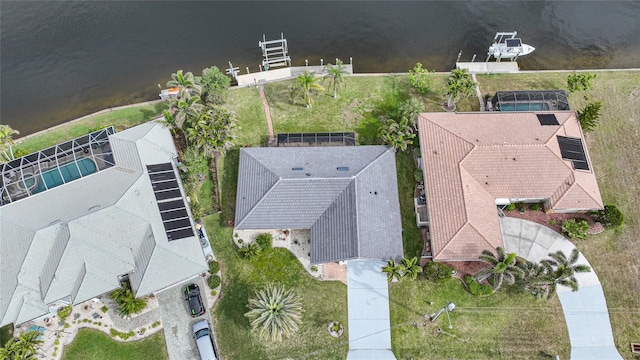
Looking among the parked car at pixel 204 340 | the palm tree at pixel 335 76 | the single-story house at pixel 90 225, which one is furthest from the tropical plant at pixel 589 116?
the parked car at pixel 204 340

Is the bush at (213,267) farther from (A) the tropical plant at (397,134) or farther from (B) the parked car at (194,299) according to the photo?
(A) the tropical plant at (397,134)

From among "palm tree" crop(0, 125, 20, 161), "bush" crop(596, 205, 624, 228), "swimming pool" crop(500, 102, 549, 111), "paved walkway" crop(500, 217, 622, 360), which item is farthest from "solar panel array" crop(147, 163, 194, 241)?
"bush" crop(596, 205, 624, 228)

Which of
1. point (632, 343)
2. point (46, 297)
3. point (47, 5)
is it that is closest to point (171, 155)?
point (46, 297)

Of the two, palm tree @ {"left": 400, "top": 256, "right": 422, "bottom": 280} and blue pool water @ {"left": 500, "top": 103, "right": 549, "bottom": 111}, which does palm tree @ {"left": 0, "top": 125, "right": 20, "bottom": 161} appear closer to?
palm tree @ {"left": 400, "top": 256, "right": 422, "bottom": 280}

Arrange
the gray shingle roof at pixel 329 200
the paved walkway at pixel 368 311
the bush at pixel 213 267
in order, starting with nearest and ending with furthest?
the paved walkway at pixel 368 311 < the gray shingle roof at pixel 329 200 < the bush at pixel 213 267

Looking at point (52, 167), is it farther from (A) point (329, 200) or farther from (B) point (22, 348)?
(A) point (329, 200)
